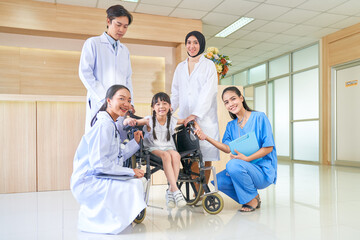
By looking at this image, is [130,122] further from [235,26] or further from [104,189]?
[235,26]

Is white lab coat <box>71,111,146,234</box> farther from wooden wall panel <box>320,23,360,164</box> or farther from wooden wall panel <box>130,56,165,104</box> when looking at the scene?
wooden wall panel <box>320,23,360,164</box>

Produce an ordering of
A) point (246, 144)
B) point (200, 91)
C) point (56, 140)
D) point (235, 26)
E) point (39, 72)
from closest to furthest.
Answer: point (246, 144)
point (200, 91)
point (56, 140)
point (39, 72)
point (235, 26)

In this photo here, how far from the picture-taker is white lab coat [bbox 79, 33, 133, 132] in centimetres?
239

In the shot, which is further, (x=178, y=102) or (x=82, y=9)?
(x=82, y=9)

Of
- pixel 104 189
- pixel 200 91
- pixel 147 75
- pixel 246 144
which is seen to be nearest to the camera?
pixel 104 189

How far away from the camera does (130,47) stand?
647 cm

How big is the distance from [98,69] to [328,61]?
21.0 feet

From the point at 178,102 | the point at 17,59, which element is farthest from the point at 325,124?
the point at 17,59

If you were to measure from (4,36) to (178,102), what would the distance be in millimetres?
4298

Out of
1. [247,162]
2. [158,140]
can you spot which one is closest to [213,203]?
[247,162]

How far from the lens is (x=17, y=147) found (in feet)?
12.3

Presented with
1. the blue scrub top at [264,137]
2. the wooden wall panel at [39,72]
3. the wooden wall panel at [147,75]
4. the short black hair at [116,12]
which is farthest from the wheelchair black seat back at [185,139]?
the wooden wall panel at [147,75]

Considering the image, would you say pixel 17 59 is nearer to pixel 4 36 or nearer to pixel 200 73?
pixel 4 36

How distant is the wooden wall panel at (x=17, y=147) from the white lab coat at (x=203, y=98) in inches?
77.8
